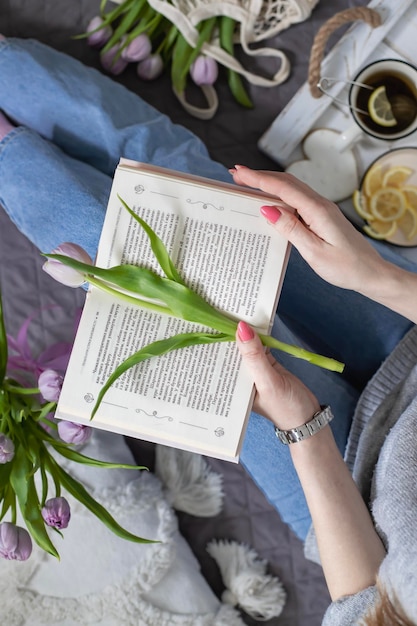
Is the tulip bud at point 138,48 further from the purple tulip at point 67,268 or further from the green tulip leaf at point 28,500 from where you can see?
the green tulip leaf at point 28,500

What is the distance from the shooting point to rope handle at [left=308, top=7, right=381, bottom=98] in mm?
961

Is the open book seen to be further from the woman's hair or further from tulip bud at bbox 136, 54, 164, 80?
tulip bud at bbox 136, 54, 164, 80

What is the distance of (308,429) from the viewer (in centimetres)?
69

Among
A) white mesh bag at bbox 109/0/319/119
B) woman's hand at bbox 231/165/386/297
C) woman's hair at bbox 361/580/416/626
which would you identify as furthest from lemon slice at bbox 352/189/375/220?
woman's hair at bbox 361/580/416/626

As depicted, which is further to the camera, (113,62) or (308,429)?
(113,62)

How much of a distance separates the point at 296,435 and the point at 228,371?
12 cm

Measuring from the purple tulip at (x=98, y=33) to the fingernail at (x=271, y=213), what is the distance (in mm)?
617

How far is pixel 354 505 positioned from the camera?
0.70 metres

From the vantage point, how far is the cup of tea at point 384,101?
1.02 meters

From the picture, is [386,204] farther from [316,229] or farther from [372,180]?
[316,229]

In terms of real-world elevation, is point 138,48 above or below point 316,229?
below

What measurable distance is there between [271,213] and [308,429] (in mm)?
247

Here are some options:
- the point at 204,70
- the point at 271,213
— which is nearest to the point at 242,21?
the point at 204,70

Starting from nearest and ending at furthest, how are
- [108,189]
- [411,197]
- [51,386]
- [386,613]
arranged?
[386,613] → [51,386] → [108,189] → [411,197]
